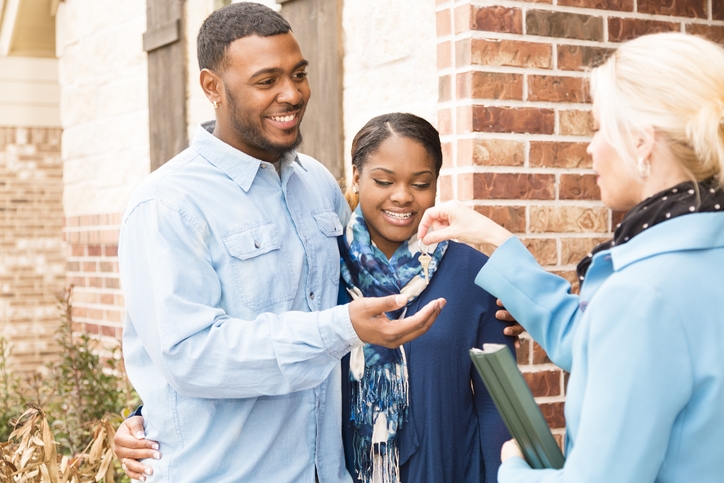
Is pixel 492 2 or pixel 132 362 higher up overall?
pixel 492 2

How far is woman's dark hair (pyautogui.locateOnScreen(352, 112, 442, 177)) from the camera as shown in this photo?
2590 mm

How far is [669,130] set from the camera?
1.55 m

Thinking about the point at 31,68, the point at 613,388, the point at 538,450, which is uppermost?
the point at 31,68

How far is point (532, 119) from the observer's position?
10.4 ft

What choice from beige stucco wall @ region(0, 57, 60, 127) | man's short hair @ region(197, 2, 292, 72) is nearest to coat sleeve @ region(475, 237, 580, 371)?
man's short hair @ region(197, 2, 292, 72)

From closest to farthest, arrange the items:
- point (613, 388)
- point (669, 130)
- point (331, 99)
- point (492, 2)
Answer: point (613, 388) → point (669, 130) → point (492, 2) → point (331, 99)

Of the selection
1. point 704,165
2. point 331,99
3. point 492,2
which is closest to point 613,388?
point 704,165

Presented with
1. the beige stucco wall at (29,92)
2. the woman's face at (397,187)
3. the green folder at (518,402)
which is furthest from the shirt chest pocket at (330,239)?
the beige stucco wall at (29,92)

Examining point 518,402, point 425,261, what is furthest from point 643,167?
point 425,261

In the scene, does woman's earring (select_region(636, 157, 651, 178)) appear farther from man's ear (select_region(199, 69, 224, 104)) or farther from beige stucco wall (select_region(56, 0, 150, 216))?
beige stucco wall (select_region(56, 0, 150, 216))

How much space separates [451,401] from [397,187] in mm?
634

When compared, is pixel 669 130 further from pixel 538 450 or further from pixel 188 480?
pixel 188 480

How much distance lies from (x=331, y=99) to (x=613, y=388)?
2.81 m

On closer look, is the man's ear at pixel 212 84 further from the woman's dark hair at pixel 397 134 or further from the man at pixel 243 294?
the woman's dark hair at pixel 397 134
